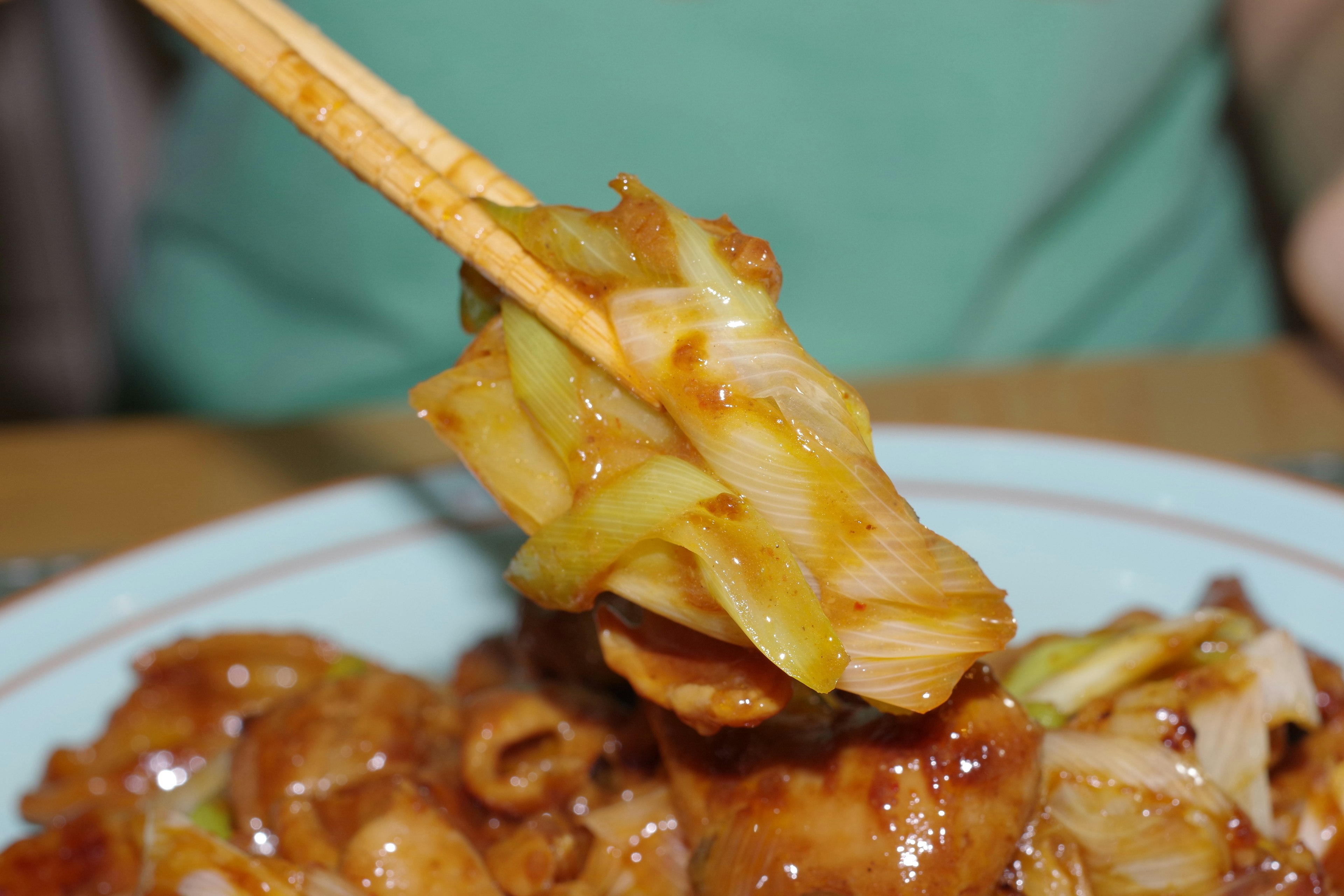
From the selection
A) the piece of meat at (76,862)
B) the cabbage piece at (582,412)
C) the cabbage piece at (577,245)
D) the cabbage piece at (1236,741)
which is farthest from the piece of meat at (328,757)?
the cabbage piece at (1236,741)

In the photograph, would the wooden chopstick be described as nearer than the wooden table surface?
Yes

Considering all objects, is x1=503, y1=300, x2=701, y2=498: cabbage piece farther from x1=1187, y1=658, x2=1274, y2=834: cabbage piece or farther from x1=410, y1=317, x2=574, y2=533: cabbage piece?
x1=1187, y1=658, x2=1274, y2=834: cabbage piece

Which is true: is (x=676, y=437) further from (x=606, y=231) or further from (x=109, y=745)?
(x=109, y=745)

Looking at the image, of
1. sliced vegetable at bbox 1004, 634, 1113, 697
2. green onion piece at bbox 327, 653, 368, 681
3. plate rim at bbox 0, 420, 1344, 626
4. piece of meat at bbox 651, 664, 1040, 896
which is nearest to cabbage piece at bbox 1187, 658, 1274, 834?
sliced vegetable at bbox 1004, 634, 1113, 697

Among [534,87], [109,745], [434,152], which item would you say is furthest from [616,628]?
[534,87]

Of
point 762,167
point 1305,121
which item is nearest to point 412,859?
point 762,167

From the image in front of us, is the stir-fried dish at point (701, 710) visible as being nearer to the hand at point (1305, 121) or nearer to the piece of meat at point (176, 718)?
the piece of meat at point (176, 718)
